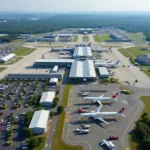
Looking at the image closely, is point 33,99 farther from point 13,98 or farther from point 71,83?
point 71,83

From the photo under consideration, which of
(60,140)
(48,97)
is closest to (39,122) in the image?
(60,140)

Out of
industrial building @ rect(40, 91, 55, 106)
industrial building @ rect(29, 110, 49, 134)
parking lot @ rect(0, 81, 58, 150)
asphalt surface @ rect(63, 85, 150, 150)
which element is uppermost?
industrial building @ rect(29, 110, 49, 134)

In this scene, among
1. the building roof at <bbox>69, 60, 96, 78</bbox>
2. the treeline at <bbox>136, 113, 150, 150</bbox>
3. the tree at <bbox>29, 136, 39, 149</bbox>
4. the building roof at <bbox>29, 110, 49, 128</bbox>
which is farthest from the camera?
the building roof at <bbox>69, 60, 96, 78</bbox>

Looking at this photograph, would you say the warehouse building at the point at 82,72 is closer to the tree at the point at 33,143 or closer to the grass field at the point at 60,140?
the grass field at the point at 60,140

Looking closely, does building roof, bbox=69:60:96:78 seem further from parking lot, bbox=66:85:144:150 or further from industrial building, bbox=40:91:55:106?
industrial building, bbox=40:91:55:106

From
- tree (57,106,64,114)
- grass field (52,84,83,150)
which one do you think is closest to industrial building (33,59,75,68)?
tree (57,106,64,114)

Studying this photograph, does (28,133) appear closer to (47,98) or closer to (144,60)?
(47,98)

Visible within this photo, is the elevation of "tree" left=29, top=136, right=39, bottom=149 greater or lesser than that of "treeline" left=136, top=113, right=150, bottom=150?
lesser

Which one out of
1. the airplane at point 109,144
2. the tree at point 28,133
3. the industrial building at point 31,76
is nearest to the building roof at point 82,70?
the industrial building at point 31,76
